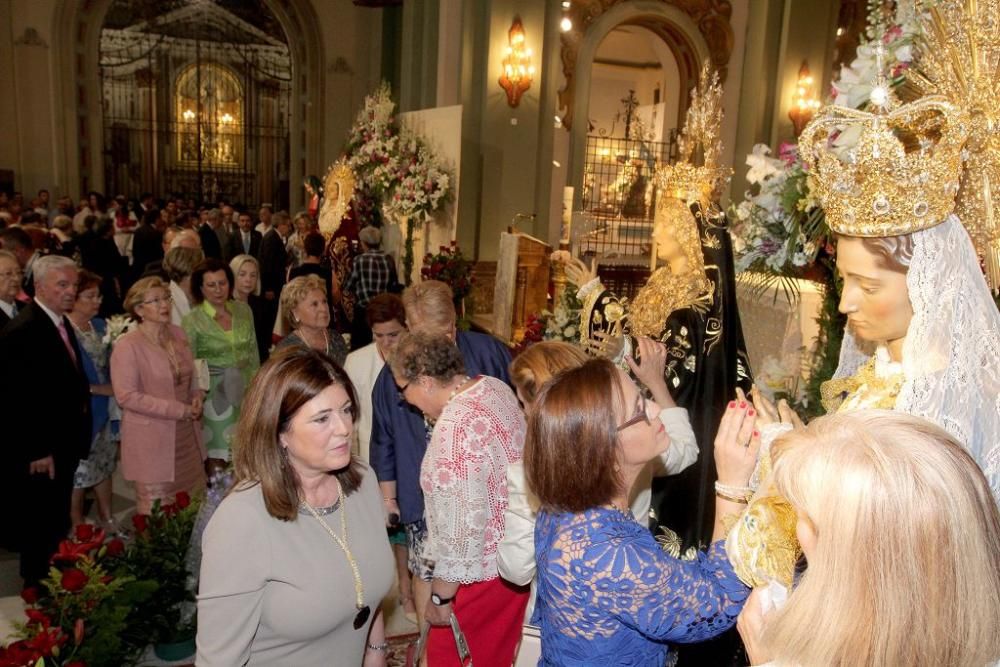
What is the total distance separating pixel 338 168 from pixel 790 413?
8571mm

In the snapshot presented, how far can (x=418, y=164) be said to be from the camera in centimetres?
885

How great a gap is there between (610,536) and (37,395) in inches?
125

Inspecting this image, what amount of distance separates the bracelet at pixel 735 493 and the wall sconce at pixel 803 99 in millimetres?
9232

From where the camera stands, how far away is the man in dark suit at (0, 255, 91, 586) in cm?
365

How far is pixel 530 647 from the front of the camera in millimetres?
2215

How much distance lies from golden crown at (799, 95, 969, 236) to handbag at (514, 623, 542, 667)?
1369 millimetres

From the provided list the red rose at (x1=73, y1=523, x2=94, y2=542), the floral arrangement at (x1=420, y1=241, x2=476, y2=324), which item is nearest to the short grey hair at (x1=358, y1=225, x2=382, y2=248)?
the floral arrangement at (x1=420, y1=241, x2=476, y2=324)

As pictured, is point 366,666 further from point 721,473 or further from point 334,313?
point 334,313

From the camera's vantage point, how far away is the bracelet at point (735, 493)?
175cm

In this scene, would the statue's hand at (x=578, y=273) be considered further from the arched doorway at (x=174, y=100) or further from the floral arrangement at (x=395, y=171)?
the arched doorway at (x=174, y=100)

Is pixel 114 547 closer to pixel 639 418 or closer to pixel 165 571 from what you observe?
pixel 165 571

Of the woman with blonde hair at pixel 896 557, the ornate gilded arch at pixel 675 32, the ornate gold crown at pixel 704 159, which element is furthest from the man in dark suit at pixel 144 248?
the woman with blonde hair at pixel 896 557

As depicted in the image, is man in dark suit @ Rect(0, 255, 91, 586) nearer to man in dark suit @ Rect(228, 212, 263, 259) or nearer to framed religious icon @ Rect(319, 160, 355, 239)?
framed religious icon @ Rect(319, 160, 355, 239)

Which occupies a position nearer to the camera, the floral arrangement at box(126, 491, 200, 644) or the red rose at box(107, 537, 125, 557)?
the red rose at box(107, 537, 125, 557)
